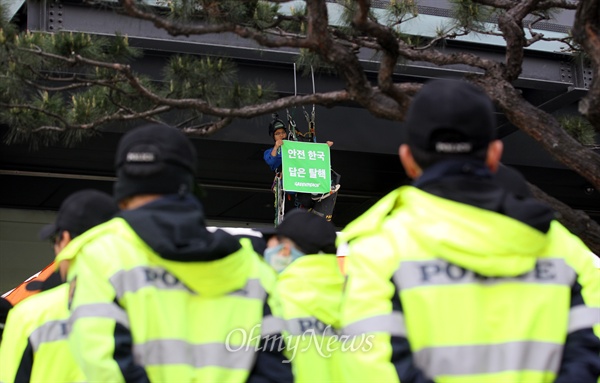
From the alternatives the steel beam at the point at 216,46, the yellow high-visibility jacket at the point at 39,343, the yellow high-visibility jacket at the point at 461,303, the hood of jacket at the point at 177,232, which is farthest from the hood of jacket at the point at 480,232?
the steel beam at the point at 216,46

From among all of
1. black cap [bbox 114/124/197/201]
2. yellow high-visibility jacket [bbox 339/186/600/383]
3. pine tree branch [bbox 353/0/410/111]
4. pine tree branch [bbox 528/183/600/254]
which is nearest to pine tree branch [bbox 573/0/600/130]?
pine tree branch [bbox 528/183/600/254]

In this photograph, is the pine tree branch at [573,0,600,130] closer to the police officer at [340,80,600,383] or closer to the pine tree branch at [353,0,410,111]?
the pine tree branch at [353,0,410,111]

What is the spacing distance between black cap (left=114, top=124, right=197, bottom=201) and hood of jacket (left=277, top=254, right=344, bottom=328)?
92 centimetres

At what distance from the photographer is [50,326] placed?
2.68 m

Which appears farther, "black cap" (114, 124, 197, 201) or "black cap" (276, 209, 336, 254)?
"black cap" (276, 209, 336, 254)

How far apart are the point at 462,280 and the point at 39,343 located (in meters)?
1.35

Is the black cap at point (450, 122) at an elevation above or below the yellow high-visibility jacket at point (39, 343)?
above

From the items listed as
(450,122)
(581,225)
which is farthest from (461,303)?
(581,225)

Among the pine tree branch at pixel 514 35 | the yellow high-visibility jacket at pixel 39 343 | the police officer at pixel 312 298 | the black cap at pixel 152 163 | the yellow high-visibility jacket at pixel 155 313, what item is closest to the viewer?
the yellow high-visibility jacket at pixel 155 313

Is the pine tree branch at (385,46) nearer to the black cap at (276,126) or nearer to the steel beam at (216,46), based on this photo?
the steel beam at (216,46)

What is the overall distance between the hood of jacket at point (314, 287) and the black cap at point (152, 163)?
0.92m

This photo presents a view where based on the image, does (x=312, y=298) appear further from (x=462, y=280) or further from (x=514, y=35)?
(x=514, y=35)

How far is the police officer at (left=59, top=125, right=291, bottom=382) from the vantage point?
6.74 feet

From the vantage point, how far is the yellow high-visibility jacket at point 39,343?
2.54 m
